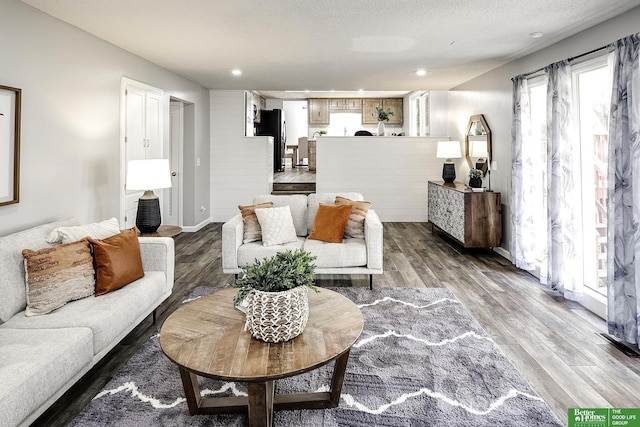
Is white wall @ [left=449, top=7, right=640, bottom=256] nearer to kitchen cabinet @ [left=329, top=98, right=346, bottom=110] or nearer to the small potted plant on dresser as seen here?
the small potted plant on dresser

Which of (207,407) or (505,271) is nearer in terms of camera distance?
(207,407)

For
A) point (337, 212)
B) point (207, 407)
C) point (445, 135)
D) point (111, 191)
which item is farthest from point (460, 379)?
point (445, 135)

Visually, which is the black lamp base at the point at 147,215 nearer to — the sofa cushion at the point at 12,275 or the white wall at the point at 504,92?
the sofa cushion at the point at 12,275

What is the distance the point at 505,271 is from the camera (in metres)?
4.50

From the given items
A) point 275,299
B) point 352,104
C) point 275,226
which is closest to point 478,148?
point 275,226

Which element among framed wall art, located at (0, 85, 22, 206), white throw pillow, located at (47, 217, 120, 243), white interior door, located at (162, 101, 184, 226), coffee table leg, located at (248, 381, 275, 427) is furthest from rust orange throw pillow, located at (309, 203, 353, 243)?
white interior door, located at (162, 101, 184, 226)

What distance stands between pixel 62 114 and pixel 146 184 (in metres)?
0.87

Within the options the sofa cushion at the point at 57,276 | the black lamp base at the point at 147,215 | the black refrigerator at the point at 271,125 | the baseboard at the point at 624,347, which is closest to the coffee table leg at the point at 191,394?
the sofa cushion at the point at 57,276

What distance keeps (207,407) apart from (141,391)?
1.53 ft

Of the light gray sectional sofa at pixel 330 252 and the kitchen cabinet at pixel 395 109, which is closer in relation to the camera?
the light gray sectional sofa at pixel 330 252

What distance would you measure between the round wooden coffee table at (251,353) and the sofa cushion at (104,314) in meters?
0.48

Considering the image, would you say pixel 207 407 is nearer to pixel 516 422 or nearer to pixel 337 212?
pixel 516 422

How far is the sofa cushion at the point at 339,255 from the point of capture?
12.4ft

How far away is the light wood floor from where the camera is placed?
2166 mm
